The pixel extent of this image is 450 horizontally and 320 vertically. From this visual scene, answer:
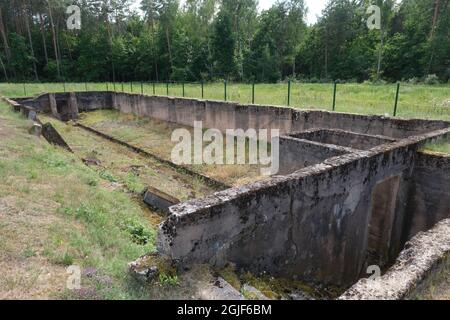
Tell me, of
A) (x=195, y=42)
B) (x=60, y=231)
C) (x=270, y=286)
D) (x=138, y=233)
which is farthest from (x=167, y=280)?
(x=195, y=42)

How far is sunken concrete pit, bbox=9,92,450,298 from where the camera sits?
4.46m

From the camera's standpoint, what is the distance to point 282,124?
13.9 m

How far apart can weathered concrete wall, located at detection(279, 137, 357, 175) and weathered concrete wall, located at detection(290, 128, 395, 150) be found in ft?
1.91

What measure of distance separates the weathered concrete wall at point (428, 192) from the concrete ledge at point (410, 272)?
3912 mm

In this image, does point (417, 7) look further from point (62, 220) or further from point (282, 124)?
point (62, 220)

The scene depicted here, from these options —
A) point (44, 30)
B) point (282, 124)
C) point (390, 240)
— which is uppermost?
point (44, 30)

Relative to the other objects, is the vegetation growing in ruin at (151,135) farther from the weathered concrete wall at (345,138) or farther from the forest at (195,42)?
the forest at (195,42)

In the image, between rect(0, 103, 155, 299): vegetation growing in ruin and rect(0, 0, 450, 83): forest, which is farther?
rect(0, 0, 450, 83): forest

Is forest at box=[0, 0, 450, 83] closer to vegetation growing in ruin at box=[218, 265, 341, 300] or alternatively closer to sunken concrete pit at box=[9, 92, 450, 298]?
sunken concrete pit at box=[9, 92, 450, 298]

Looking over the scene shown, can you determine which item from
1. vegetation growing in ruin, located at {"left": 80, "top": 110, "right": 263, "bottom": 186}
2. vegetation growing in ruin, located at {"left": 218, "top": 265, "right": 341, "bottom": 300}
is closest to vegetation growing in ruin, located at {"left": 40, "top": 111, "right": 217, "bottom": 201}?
vegetation growing in ruin, located at {"left": 80, "top": 110, "right": 263, "bottom": 186}

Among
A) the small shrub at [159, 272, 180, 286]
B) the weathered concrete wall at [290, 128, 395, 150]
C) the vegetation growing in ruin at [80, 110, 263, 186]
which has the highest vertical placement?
the weathered concrete wall at [290, 128, 395, 150]
